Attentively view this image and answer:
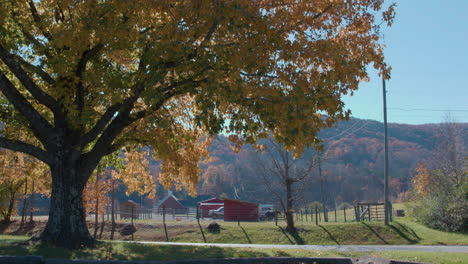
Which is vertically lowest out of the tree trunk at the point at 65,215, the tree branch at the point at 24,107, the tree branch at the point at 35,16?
the tree trunk at the point at 65,215

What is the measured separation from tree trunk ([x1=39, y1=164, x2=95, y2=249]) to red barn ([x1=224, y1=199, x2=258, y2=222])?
97.8 feet

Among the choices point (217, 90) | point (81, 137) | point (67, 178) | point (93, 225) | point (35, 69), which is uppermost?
point (35, 69)

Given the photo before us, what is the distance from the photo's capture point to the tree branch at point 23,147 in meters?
12.9

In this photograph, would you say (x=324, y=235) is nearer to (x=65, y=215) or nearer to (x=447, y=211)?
(x=447, y=211)

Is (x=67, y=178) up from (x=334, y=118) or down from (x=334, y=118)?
down

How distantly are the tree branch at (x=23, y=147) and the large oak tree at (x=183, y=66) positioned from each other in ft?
0.10

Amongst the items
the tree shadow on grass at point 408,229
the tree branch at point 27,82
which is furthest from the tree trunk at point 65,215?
the tree shadow on grass at point 408,229

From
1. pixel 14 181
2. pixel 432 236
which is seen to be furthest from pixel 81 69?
pixel 14 181

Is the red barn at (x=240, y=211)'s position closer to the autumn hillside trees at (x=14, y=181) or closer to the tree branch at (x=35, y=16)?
the autumn hillside trees at (x=14, y=181)

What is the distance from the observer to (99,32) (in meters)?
11.5

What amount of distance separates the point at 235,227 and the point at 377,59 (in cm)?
1953

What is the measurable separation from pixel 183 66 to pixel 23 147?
5428 mm

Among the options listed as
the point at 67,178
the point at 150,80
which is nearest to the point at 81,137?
the point at 67,178

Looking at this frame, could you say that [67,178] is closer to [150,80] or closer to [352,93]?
[150,80]
